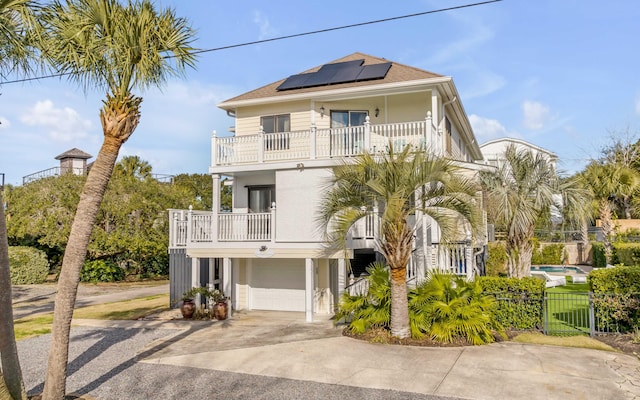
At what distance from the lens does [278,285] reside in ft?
54.7

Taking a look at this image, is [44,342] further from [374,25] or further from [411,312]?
[374,25]

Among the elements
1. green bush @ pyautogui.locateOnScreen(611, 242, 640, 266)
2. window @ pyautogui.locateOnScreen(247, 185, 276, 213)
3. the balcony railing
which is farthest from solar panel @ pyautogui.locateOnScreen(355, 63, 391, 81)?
green bush @ pyautogui.locateOnScreen(611, 242, 640, 266)

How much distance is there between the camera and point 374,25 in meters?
12.3

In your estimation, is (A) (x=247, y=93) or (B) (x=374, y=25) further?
(A) (x=247, y=93)

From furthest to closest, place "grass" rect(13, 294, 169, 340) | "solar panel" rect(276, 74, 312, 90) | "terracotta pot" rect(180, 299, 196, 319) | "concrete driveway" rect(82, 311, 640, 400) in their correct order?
"solar panel" rect(276, 74, 312, 90) → "terracotta pot" rect(180, 299, 196, 319) → "grass" rect(13, 294, 169, 340) → "concrete driveway" rect(82, 311, 640, 400)

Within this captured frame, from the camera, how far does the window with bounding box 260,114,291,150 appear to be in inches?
642

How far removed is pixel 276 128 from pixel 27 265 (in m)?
19.4

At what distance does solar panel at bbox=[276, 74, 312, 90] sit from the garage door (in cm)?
660

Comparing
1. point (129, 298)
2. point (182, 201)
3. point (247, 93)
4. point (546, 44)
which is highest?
point (546, 44)

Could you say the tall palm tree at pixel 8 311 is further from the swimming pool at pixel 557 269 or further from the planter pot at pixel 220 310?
the swimming pool at pixel 557 269

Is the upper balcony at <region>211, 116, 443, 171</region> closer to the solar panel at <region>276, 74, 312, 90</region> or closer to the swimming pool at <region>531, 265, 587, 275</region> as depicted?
the solar panel at <region>276, 74, 312, 90</region>

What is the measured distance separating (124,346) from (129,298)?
10.6 meters

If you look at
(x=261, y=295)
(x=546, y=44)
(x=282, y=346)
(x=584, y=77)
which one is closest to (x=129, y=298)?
(x=261, y=295)

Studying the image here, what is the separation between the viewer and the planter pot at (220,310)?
1466cm
